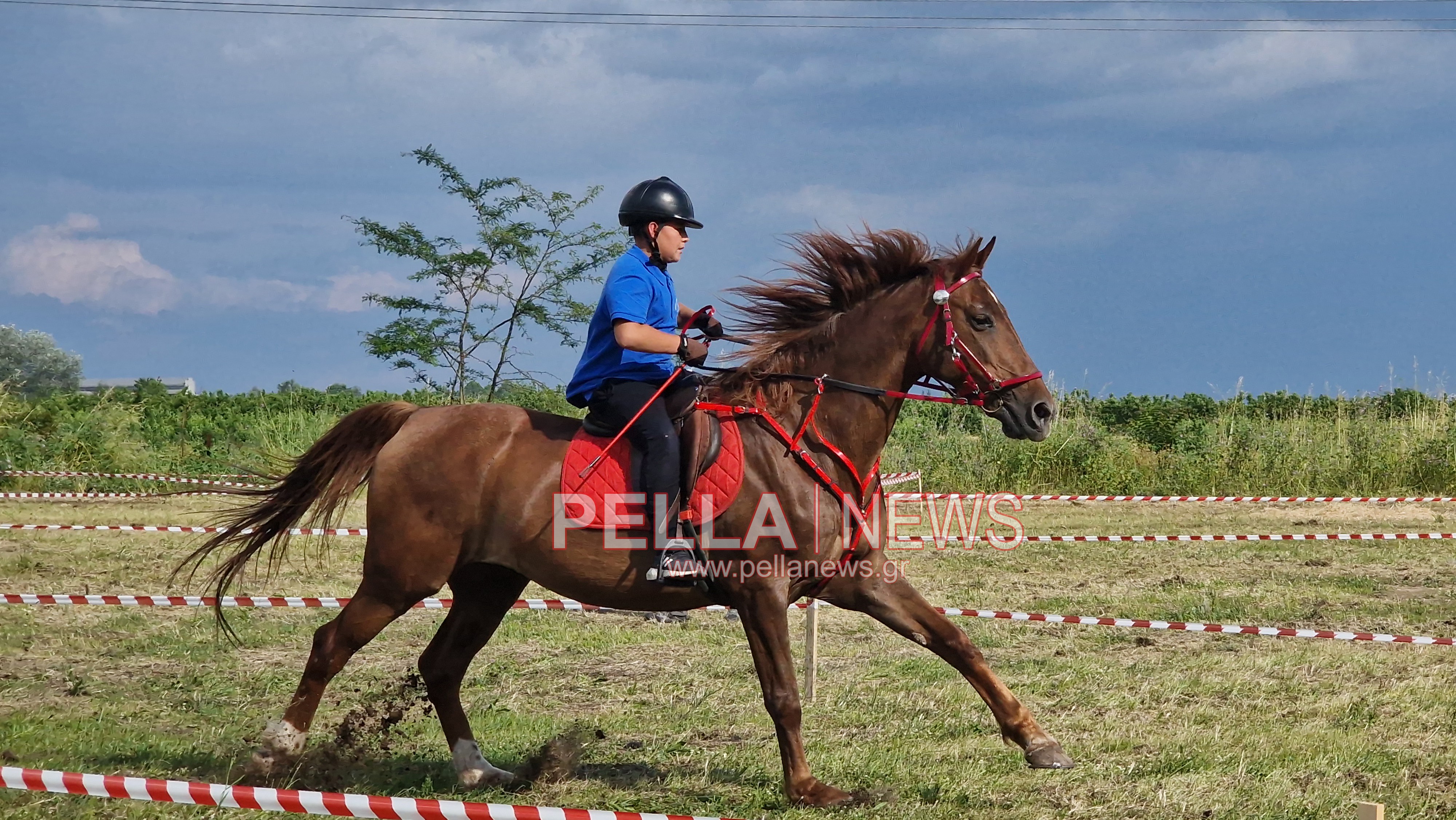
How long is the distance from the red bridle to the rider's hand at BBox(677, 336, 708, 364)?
3.14 feet

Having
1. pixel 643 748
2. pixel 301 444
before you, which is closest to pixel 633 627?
pixel 643 748

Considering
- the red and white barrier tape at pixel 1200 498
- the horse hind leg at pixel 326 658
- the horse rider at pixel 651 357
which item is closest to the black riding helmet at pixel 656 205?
the horse rider at pixel 651 357

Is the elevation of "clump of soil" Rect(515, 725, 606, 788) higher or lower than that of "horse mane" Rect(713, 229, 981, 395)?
lower

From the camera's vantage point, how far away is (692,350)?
17.4 feet

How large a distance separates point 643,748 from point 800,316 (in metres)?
2.30

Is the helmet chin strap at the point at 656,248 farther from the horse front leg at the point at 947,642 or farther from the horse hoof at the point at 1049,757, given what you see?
the horse hoof at the point at 1049,757

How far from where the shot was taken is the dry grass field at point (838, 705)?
5305mm

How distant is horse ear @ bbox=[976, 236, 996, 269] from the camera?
5.49m

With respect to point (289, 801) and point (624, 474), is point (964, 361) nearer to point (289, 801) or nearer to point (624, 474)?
point (624, 474)

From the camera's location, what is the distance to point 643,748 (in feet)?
20.1

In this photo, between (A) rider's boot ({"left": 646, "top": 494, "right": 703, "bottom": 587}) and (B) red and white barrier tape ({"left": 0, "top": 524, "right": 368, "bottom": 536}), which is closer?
(A) rider's boot ({"left": 646, "top": 494, "right": 703, "bottom": 587})

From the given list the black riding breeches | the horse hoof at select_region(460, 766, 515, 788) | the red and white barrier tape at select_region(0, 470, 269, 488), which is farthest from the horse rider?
the red and white barrier tape at select_region(0, 470, 269, 488)

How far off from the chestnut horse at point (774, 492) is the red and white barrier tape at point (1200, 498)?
654 cm

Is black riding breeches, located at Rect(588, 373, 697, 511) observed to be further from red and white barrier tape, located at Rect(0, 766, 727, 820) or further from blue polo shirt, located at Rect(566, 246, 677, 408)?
red and white barrier tape, located at Rect(0, 766, 727, 820)
